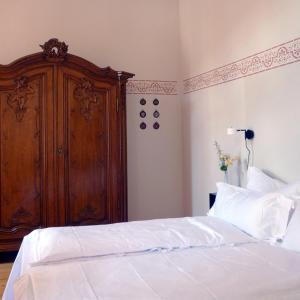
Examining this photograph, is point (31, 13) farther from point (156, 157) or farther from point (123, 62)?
point (156, 157)

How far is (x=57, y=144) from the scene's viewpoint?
347cm

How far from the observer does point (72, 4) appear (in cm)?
402

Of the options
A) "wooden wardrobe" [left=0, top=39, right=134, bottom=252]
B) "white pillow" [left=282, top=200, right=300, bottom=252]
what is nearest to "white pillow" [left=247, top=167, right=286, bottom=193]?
"white pillow" [left=282, top=200, right=300, bottom=252]

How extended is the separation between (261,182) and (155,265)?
1.29 m

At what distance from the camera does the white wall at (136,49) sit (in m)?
3.92

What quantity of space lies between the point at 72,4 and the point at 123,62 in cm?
80

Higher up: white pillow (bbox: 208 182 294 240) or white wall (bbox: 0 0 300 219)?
white wall (bbox: 0 0 300 219)

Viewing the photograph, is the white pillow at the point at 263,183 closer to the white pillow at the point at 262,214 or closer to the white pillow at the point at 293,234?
the white pillow at the point at 262,214

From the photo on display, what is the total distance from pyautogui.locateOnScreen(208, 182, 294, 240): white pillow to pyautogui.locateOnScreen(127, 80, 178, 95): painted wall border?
212 centimetres

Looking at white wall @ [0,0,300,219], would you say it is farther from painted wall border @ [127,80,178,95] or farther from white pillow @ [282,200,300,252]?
white pillow @ [282,200,300,252]

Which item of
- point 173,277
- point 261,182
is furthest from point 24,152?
point 173,277

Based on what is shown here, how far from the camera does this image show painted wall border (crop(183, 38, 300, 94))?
8.62 feet

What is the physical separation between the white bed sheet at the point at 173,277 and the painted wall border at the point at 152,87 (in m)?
2.61

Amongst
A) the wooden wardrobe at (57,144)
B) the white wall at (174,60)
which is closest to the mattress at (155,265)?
the white wall at (174,60)
